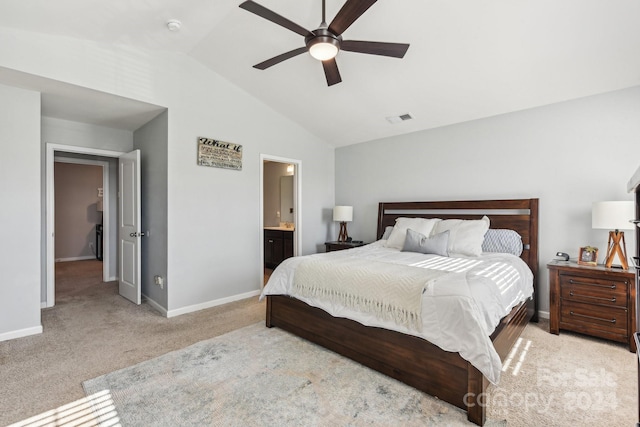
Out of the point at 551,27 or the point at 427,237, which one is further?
the point at 427,237

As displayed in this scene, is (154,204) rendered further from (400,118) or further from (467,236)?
(467,236)

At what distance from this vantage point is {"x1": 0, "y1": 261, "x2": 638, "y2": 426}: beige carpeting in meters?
1.91

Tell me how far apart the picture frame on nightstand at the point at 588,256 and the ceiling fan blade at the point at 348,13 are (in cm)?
312

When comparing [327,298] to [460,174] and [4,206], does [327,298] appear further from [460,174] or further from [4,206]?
[4,206]

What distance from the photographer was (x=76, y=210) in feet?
25.5

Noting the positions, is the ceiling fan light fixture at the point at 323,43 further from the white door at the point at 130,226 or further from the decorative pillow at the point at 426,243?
the white door at the point at 130,226

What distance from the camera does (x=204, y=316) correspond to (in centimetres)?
360

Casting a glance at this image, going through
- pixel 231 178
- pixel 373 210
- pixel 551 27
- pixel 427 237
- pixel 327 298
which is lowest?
pixel 327 298

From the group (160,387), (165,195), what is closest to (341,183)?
(165,195)

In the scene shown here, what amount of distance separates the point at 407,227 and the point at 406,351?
7.06 ft

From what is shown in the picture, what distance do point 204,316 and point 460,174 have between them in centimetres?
372

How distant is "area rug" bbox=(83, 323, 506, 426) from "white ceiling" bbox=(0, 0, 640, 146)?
282 cm

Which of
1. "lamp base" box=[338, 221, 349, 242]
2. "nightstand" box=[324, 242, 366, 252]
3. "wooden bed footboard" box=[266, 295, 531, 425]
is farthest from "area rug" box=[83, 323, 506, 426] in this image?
"lamp base" box=[338, 221, 349, 242]

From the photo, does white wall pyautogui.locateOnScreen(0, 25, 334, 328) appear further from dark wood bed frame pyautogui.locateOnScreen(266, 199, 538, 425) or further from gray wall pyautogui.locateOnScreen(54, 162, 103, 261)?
gray wall pyautogui.locateOnScreen(54, 162, 103, 261)
